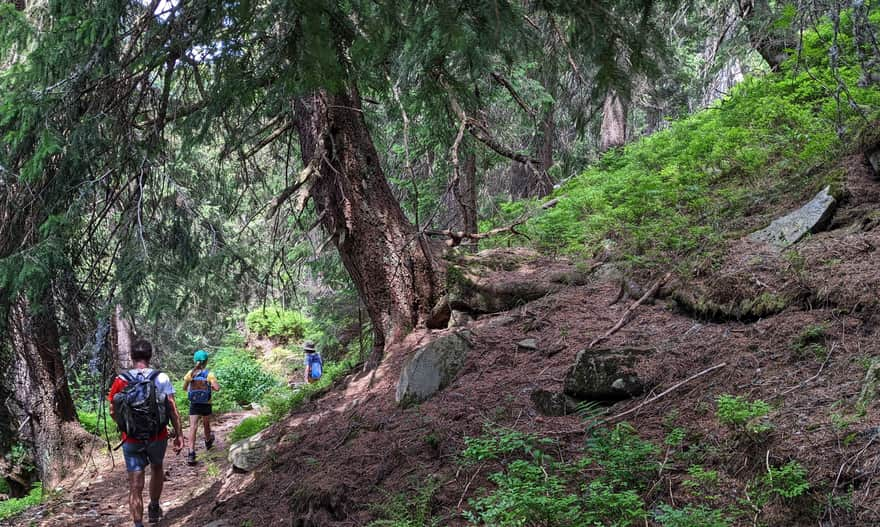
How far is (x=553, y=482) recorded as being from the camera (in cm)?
353

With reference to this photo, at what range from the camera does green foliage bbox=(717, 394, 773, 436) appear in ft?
11.1

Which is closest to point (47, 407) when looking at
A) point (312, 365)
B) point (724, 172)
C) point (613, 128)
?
point (312, 365)

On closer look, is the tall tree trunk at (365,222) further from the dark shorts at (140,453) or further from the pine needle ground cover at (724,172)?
the dark shorts at (140,453)

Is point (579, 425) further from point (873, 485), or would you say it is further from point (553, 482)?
point (873, 485)

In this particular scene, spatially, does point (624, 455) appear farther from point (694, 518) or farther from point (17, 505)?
point (17, 505)

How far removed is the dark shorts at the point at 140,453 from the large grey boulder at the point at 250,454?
1002 mm

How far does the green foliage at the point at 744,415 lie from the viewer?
133 inches

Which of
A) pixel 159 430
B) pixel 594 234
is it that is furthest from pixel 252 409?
pixel 594 234

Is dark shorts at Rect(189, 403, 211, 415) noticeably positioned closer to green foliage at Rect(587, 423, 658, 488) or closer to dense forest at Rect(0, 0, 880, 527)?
dense forest at Rect(0, 0, 880, 527)

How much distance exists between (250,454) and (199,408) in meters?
2.84

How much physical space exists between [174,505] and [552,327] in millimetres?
4866

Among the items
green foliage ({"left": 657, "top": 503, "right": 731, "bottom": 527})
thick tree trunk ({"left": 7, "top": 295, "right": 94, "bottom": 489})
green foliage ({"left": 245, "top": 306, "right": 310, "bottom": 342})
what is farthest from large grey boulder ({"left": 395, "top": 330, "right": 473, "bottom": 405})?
green foliage ({"left": 245, "top": 306, "right": 310, "bottom": 342})

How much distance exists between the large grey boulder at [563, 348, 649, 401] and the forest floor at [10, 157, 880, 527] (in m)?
0.10

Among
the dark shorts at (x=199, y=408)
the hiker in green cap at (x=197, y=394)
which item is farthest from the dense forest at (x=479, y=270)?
the dark shorts at (x=199, y=408)
